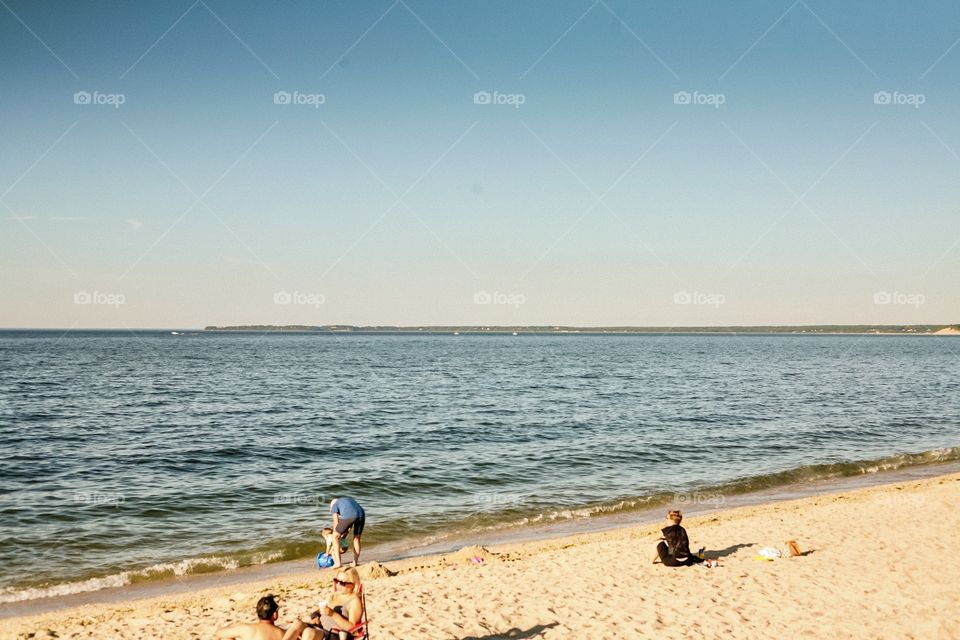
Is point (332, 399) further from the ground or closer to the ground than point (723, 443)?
further from the ground

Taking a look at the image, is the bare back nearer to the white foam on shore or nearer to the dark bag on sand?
the white foam on shore

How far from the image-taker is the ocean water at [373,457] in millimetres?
17094

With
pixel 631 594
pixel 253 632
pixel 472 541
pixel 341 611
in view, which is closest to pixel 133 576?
pixel 472 541

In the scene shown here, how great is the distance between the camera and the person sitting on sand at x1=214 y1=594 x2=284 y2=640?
7895 millimetres

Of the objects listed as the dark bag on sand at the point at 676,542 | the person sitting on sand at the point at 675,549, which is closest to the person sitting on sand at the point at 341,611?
the person sitting on sand at the point at 675,549

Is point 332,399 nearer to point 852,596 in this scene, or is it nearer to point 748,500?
point 748,500

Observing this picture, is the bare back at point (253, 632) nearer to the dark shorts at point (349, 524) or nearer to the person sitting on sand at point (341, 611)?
the person sitting on sand at point (341, 611)

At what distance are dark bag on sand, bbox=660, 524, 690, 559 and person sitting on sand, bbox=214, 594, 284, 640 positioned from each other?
8.63 metres

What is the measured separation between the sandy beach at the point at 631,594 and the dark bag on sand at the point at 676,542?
1.03 feet

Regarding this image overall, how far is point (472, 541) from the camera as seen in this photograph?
17.4 m

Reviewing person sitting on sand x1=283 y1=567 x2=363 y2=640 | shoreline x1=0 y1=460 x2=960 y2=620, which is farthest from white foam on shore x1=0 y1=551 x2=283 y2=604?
person sitting on sand x1=283 y1=567 x2=363 y2=640

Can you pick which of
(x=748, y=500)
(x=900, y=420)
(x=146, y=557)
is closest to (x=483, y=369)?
(x=900, y=420)

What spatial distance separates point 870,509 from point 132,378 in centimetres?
6309

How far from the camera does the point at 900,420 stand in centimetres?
3947
